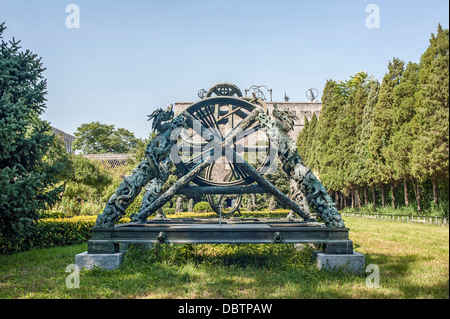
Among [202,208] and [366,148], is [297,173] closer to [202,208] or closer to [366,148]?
[202,208]

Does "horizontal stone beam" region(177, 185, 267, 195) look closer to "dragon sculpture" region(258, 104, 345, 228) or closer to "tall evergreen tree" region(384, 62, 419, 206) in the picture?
"dragon sculpture" region(258, 104, 345, 228)

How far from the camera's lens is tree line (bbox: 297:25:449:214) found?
246 cm

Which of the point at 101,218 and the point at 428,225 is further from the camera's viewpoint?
the point at 101,218

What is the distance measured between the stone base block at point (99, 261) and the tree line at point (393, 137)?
4.96m

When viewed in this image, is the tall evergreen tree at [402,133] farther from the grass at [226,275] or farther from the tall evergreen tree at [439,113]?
the tall evergreen tree at [439,113]

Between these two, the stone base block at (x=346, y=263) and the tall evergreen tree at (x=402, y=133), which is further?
the tall evergreen tree at (x=402, y=133)

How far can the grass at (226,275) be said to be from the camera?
4.77 metres

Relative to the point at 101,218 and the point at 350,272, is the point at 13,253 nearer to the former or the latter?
the point at 101,218

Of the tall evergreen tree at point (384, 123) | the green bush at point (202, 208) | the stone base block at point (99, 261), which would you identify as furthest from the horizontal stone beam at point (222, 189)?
the green bush at point (202, 208)

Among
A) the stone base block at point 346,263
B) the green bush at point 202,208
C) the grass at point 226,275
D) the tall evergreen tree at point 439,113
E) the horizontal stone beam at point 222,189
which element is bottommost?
the green bush at point 202,208

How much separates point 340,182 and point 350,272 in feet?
75.5

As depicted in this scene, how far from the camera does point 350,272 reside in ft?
18.7

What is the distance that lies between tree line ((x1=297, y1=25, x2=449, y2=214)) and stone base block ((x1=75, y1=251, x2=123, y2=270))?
195 inches
